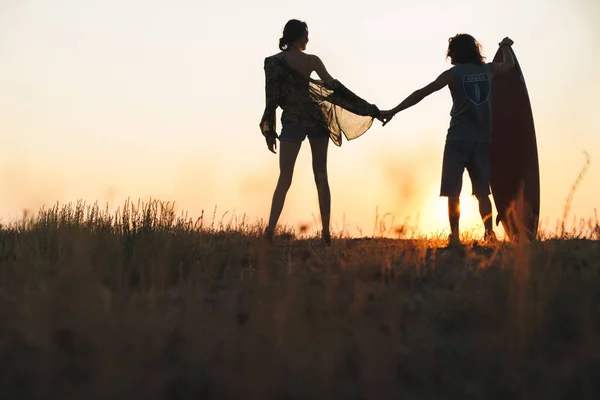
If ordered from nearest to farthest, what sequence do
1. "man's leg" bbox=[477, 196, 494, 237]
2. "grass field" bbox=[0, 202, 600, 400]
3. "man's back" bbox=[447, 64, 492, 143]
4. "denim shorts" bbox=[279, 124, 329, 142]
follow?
"grass field" bbox=[0, 202, 600, 400], "denim shorts" bbox=[279, 124, 329, 142], "man's back" bbox=[447, 64, 492, 143], "man's leg" bbox=[477, 196, 494, 237]

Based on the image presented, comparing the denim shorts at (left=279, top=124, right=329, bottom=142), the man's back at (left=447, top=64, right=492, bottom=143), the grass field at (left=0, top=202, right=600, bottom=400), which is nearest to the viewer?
the grass field at (left=0, top=202, right=600, bottom=400)

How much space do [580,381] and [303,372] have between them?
0.94 metres

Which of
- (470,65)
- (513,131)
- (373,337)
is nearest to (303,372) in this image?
(373,337)

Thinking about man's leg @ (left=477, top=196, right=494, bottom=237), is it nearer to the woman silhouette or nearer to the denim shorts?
the woman silhouette

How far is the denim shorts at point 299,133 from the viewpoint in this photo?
595 cm

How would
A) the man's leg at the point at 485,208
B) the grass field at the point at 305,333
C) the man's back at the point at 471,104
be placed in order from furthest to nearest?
the man's leg at the point at 485,208 → the man's back at the point at 471,104 → the grass field at the point at 305,333

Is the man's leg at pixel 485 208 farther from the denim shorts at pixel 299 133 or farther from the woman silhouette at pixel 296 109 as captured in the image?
the denim shorts at pixel 299 133

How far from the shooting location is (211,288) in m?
3.74

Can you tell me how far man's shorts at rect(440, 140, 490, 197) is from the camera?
241 inches

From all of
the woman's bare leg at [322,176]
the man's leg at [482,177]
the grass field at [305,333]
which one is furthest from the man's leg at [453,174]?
the grass field at [305,333]

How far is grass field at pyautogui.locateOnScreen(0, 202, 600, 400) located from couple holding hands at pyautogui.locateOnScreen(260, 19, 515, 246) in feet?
6.87

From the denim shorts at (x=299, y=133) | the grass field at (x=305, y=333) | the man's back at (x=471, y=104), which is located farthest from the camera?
the man's back at (x=471, y=104)

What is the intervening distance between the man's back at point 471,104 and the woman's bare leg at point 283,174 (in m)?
1.38

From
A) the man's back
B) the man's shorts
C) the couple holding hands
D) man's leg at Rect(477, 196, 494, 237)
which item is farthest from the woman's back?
man's leg at Rect(477, 196, 494, 237)
